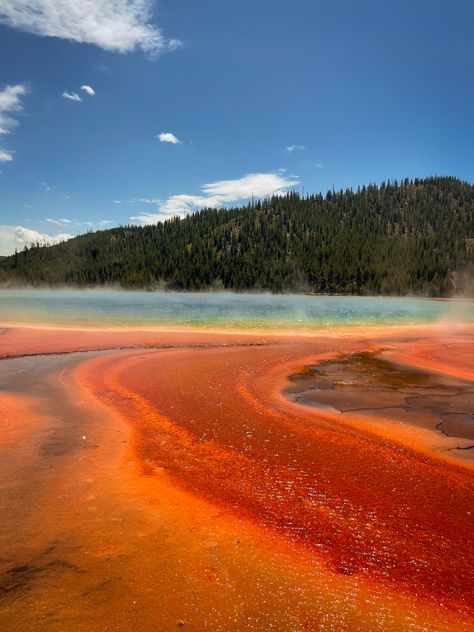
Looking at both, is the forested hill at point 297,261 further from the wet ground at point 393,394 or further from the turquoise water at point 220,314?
the wet ground at point 393,394

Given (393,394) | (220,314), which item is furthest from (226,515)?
(220,314)

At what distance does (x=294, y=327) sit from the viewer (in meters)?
31.5

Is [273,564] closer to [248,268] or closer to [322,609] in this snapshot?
[322,609]

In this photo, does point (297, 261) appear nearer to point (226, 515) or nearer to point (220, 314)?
point (220, 314)

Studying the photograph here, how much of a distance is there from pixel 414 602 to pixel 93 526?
12.9ft

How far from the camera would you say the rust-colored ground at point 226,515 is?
13.7 feet

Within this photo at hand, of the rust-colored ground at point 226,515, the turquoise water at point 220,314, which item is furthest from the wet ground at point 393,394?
the turquoise water at point 220,314

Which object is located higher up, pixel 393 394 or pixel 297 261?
pixel 297 261

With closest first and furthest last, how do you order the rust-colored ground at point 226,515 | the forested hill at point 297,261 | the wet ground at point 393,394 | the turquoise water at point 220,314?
1. the rust-colored ground at point 226,515
2. the wet ground at point 393,394
3. the turquoise water at point 220,314
4. the forested hill at point 297,261

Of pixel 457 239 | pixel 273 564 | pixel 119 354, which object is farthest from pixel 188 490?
pixel 457 239

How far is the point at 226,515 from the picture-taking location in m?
5.91

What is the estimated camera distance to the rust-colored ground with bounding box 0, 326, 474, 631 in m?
4.18

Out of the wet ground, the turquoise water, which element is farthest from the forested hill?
the wet ground

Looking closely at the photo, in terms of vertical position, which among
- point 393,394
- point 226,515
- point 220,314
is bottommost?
→ point 226,515
